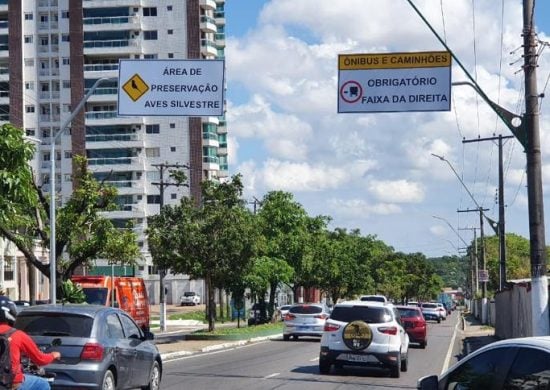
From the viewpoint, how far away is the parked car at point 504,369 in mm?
7527

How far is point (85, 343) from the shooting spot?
1320 cm

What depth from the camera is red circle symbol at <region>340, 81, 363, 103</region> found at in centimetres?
1830

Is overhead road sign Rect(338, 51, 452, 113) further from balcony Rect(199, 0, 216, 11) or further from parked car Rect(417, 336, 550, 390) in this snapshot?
balcony Rect(199, 0, 216, 11)

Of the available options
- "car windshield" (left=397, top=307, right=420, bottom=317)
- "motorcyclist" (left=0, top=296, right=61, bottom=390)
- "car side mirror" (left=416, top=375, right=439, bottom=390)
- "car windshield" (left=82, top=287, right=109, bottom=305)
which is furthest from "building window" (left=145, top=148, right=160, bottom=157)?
"car side mirror" (left=416, top=375, right=439, bottom=390)

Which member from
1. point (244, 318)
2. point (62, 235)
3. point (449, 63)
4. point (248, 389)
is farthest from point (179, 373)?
point (244, 318)

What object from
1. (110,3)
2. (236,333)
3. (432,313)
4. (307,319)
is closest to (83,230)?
(236,333)

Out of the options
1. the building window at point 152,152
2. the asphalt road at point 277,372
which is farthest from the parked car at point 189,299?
the asphalt road at point 277,372

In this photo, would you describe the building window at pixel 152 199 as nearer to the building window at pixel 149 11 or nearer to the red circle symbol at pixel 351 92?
the building window at pixel 149 11

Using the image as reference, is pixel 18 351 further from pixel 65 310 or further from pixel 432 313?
pixel 432 313

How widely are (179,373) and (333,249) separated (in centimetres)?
4310

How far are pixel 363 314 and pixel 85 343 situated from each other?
9547mm

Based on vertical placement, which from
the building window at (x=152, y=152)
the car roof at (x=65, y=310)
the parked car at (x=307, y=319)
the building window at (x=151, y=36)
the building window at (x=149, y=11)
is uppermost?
the building window at (x=149, y=11)

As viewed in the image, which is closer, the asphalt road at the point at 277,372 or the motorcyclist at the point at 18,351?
the motorcyclist at the point at 18,351

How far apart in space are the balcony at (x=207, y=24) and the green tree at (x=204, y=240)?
57.4 m
